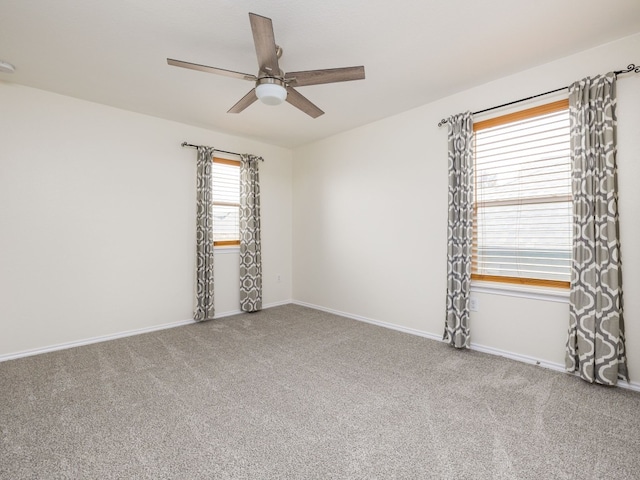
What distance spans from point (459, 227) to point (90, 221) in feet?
13.0

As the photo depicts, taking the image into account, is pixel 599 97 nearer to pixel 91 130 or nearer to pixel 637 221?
pixel 637 221

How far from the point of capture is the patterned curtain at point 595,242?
234cm

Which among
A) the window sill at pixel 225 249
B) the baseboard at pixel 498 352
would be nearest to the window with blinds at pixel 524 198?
the baseboard at pixel 498 352

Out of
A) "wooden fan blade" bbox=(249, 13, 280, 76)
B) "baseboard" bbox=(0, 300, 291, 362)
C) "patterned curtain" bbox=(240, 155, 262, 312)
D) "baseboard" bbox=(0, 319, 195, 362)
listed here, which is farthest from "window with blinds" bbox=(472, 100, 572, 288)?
"baseboard" bbox=(0, 319, 195, 362)

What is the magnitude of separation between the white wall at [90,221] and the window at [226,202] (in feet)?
0.89

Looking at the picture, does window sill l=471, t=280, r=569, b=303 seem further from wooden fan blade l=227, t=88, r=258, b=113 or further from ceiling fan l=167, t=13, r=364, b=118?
wooden fan blade l=227, t=88, r=258, b=113

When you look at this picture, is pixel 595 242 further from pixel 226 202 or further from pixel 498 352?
pixel 226 202

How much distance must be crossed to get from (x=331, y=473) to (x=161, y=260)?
3.31 meters

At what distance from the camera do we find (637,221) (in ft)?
7.59

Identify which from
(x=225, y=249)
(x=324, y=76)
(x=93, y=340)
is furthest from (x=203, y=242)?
(x=324, y=76)

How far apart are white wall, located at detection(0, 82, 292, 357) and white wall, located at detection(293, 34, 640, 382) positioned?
1.46 metres

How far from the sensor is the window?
14.7 feet

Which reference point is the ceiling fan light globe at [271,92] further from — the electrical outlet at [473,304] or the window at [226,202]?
the electrical outlet at [473,304]

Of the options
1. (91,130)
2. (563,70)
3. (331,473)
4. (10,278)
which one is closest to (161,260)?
(10,278)
